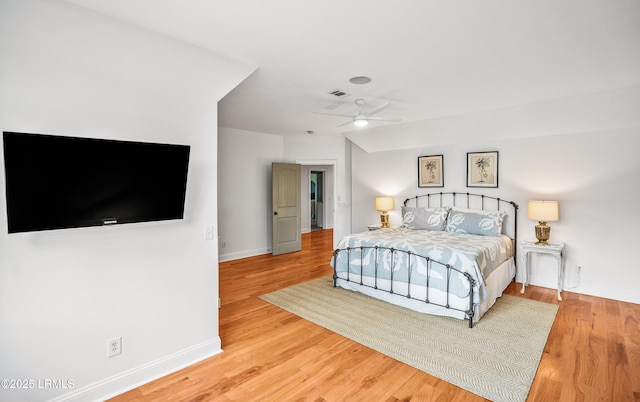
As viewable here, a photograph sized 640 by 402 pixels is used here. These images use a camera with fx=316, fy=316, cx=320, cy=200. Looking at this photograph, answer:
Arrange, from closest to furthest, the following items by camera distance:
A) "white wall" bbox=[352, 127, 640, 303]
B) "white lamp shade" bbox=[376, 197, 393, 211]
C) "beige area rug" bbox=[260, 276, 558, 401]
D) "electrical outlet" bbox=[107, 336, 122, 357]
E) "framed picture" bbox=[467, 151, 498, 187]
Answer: "electrical outlet" bbox=[107, 336, 122, 357] → "beige area rug" bbox=[260, 276, 558, 401] → "white wall" bbox=[352, 127, 640, 303] → "framed picture" bbox=[467, 151, 498, 187] → "white lamp shade" bbox=[376, 197, 393, 211]

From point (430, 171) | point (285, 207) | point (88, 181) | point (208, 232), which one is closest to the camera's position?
point (88, 181)

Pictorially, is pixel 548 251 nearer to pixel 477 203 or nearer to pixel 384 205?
pixel 477 203

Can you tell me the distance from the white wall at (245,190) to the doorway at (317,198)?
13.2 ft

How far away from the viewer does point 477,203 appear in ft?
17.4

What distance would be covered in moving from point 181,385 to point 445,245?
3076mm

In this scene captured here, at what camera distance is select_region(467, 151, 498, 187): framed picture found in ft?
16.6

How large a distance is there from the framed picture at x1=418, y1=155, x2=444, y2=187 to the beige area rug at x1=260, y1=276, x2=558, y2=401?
7.44 feet

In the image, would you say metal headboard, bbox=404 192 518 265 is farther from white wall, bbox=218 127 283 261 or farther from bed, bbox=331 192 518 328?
white wall, bbox=218 127 283 261

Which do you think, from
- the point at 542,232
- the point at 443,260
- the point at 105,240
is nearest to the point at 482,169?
the point at 542,232

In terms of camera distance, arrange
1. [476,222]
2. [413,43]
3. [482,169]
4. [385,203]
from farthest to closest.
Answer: [385,203] < [482,169] < [476,222] < [413,43]

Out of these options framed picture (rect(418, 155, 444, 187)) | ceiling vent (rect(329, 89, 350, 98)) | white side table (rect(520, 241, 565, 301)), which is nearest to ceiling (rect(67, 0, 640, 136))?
ceiling vent (rect(329, 89, 350, 98))

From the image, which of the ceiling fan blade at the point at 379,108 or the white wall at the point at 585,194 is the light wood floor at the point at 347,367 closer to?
the white wall at the point at 585,194

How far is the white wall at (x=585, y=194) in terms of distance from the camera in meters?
4.00

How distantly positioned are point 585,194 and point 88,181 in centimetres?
558
